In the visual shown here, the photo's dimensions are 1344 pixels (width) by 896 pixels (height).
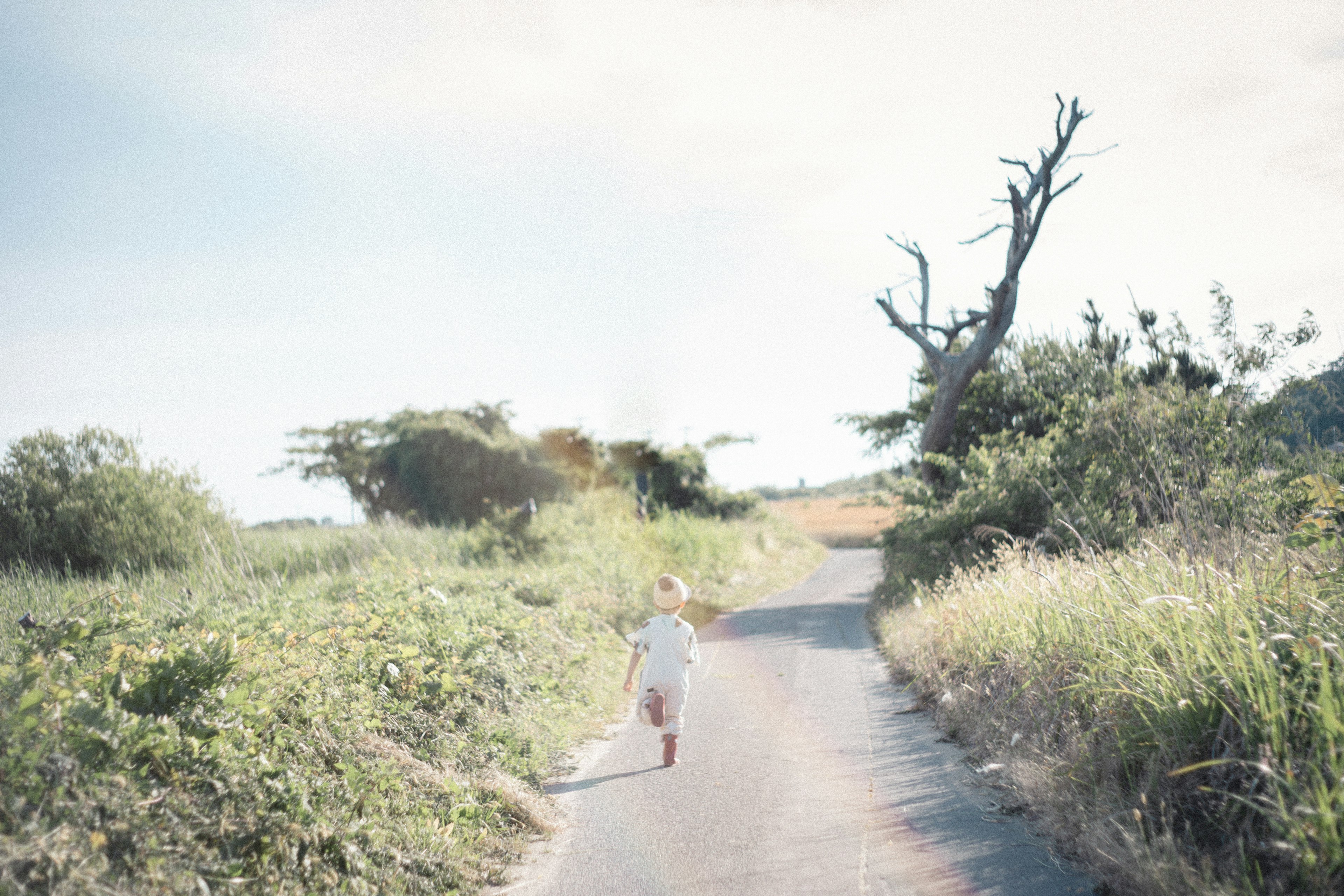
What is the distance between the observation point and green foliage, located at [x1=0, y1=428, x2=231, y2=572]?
804 cm

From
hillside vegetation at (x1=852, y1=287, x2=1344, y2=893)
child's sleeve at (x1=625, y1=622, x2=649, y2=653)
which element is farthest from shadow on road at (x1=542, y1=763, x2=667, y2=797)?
hillside vegetation at (x1=852, y1=287, x2=1344, y2=893)

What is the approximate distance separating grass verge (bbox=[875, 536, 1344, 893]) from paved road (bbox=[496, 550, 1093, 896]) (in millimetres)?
355

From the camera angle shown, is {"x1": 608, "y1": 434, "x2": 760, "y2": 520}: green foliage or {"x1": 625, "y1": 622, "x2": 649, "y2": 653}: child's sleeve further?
{"x1": 608, "y1": 434, "x2": 760, "y2": 520}: green foliage

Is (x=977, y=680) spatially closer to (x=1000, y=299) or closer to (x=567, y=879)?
(x=567, y=879)

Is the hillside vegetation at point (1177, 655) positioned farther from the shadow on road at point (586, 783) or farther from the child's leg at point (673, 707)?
the shadow on road at point (586, 783)

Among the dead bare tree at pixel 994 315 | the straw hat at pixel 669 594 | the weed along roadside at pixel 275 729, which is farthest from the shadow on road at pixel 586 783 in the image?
the dead bare tree at pixel 994 315

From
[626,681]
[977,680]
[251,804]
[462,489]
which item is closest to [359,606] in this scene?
[626,681]

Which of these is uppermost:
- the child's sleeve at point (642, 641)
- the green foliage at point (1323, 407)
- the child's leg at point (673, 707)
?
the green foliage at point (1323, 407)

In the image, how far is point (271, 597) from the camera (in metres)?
8.11

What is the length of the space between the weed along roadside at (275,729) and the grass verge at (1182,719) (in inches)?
122

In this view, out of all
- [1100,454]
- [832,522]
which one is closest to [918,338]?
[1100,454]

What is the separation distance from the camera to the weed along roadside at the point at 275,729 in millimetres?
3113

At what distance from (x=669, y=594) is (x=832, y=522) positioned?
52.7m

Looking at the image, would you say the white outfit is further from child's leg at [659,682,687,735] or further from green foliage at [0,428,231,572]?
green foliage at [0,428,231,572]
